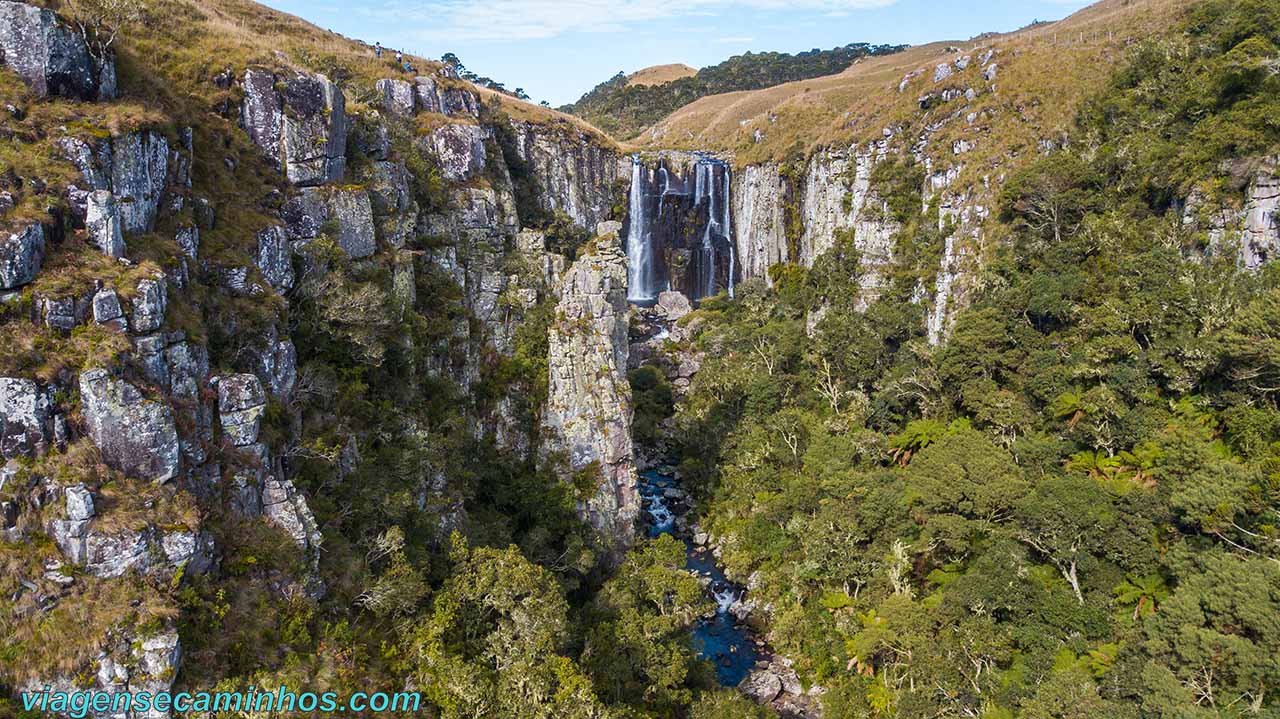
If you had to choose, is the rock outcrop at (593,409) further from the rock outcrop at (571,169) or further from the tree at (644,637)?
the rock outcrop at (571,169)

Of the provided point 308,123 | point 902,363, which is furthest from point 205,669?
point 902,363

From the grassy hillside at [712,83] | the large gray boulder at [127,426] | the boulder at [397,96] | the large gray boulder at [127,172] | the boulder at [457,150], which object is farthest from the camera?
the grassy hillside at [712,83]

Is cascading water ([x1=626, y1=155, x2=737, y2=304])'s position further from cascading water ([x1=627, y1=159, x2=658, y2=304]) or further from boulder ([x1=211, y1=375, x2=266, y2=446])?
boulder ([x1=211, y1=375, x2=266, y2=446])

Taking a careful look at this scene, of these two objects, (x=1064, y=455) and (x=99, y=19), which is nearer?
(x=99, y=19)

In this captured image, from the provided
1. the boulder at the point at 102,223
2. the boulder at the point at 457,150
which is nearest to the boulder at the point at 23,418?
the boulder at the point at 102,223

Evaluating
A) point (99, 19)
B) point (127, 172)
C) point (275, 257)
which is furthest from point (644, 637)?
point (99, 19)

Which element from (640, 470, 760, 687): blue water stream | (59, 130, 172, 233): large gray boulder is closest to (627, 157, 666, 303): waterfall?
(640, 470, 760, 687): blue water stream

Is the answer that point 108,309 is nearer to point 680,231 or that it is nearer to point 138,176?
point 138,176
